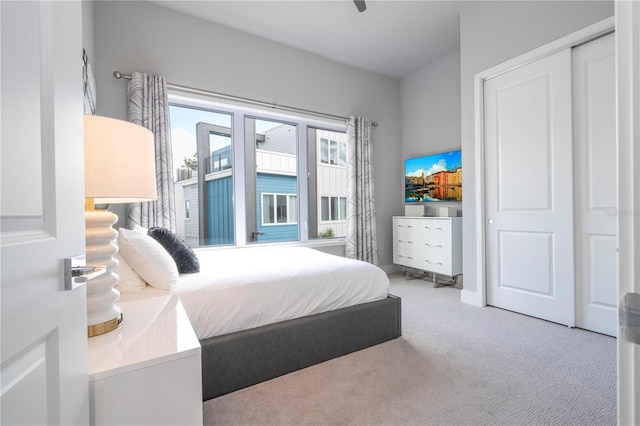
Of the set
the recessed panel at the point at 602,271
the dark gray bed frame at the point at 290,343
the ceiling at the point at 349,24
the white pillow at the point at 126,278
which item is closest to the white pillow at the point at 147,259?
the white pillow at the point at 126,278

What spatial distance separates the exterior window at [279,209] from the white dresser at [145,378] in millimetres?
2808

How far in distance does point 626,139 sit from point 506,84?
3.05 m

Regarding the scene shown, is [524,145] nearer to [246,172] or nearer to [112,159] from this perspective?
[246,172]

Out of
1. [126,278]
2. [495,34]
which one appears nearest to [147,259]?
[126,278]

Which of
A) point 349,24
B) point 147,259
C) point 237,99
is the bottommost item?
point 147,259

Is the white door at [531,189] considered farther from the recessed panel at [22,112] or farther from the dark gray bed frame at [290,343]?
the recessed panel at [22,112]

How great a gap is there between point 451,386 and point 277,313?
109 centimetres

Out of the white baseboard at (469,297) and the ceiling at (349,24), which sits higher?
the ceiling at (349,24)

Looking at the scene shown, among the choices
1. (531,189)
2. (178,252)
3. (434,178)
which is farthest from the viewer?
(434,178)

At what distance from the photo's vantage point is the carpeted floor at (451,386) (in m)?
1.42

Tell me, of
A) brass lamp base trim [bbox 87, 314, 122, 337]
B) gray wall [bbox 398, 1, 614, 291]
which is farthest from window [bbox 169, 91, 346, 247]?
brass lamp base trim [bbox 87, 314, 122, 337]

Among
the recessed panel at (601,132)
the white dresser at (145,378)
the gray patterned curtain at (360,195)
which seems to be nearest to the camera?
the white dresser at (145,378)

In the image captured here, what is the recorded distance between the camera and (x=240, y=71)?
3.42 meters

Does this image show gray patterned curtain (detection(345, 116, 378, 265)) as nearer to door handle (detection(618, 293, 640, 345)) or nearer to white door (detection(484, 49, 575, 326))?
white door (detection(484, 49, 575, 326))
